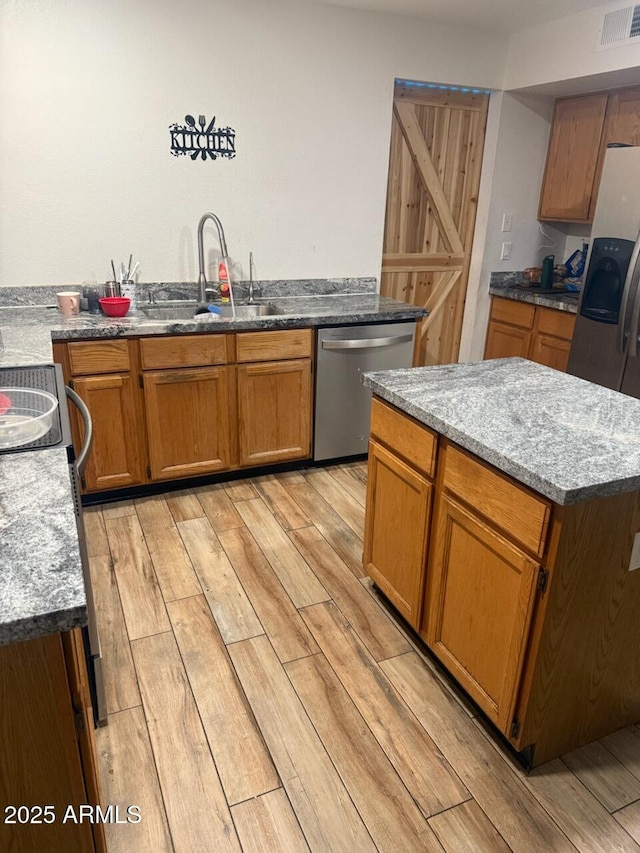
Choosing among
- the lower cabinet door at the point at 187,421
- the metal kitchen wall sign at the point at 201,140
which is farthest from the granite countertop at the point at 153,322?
the metal kitchen wall sign at the point at 201,140

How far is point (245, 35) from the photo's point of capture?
3.20 metres

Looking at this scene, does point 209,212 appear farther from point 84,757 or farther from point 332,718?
point 84,757

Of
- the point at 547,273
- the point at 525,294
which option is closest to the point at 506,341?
the point at 525,294

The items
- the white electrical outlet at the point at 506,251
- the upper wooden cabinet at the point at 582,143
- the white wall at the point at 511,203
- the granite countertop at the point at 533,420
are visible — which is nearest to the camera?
the granite countertop at the point at 533,420

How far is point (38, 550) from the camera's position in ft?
3.45

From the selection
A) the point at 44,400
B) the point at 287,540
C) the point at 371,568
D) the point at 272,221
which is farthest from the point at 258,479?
the point at 44,400

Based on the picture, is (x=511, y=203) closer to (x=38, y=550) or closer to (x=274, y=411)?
(x=274, y=411)

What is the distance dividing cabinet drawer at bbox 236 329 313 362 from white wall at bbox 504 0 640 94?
2211 millimetres

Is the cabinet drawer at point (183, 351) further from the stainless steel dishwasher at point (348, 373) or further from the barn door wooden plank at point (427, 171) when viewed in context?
the barn door wooden plank at point (427, 171)

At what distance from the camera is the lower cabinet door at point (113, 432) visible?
2.88 metres

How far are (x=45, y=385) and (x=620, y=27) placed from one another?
344cm

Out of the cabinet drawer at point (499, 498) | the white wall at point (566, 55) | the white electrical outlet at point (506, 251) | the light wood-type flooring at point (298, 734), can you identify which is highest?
the white wall at point (566, 55)

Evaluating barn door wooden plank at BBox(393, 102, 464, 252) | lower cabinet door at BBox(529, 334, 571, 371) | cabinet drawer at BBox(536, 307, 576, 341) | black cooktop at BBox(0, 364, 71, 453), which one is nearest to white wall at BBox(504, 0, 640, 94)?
barn door wooden plank at BBox(393, 102, 464, 252)

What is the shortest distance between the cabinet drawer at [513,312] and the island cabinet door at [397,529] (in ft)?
7.96
